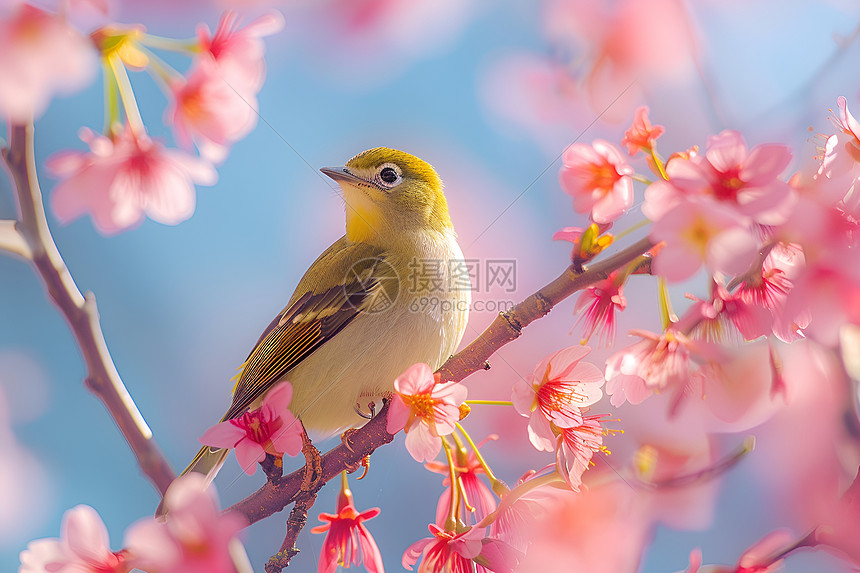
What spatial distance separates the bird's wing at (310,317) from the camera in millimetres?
810

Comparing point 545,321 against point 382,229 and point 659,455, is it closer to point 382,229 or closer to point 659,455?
point 659,455

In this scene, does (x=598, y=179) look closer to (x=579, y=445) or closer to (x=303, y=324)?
(x=579, y=445)

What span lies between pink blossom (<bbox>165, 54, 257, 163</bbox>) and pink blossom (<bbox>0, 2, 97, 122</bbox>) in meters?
0.11

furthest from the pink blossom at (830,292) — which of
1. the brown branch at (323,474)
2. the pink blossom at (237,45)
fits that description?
the pink blossom at (237,45)

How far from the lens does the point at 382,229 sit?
1046 mm

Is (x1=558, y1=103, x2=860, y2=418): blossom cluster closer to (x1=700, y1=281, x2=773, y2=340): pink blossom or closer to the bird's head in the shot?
(x1=700, y1=281, x2=773, y2=340): pink blossom

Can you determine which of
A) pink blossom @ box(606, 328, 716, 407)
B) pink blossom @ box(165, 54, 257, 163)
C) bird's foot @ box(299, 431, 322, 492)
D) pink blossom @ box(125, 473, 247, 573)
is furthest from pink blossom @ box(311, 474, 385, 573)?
pink blossom @ box(165, 54, 257, 163)

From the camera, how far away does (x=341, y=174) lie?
3.05ft

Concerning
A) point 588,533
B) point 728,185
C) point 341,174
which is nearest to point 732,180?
point 728,185

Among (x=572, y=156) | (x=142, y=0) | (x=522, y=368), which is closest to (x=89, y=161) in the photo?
(x=142, y=0)

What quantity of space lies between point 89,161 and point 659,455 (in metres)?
0.75

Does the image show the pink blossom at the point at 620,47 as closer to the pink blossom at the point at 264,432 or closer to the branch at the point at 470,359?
the branch at the point at 470,359

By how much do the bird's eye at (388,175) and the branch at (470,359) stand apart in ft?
1.59

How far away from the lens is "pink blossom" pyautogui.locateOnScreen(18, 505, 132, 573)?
0.53m
